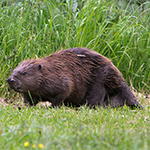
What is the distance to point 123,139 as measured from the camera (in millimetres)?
2066

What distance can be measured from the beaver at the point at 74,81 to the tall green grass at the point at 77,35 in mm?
973

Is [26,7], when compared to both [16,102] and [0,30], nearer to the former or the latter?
[0,30]

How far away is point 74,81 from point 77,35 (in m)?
1.31

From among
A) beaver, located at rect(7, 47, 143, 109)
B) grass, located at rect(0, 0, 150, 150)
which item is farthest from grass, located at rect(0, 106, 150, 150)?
grass, located at rect(0, 0, 150, 150)

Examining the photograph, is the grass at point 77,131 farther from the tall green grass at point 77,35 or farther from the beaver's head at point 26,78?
the tall green grass at point 77,35

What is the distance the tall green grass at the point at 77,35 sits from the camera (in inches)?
191

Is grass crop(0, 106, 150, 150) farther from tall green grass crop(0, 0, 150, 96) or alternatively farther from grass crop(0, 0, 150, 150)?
tall green grass crop(0, 0, 150, 96)

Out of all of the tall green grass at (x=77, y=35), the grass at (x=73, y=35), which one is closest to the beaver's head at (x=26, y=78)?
the grass at (x=73, y=35)

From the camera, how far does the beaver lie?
358 cm

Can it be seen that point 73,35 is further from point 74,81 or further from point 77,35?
point 74,81

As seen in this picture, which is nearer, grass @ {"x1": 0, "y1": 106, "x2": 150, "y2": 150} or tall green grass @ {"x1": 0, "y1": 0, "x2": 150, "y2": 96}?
grass @ {"x1": 0, "y1": 106, "x2": 150, "y2": 150}

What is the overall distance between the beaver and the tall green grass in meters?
0.97

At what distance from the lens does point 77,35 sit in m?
4.84

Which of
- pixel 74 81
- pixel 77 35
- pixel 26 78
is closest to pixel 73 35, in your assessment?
pixel 77 35
